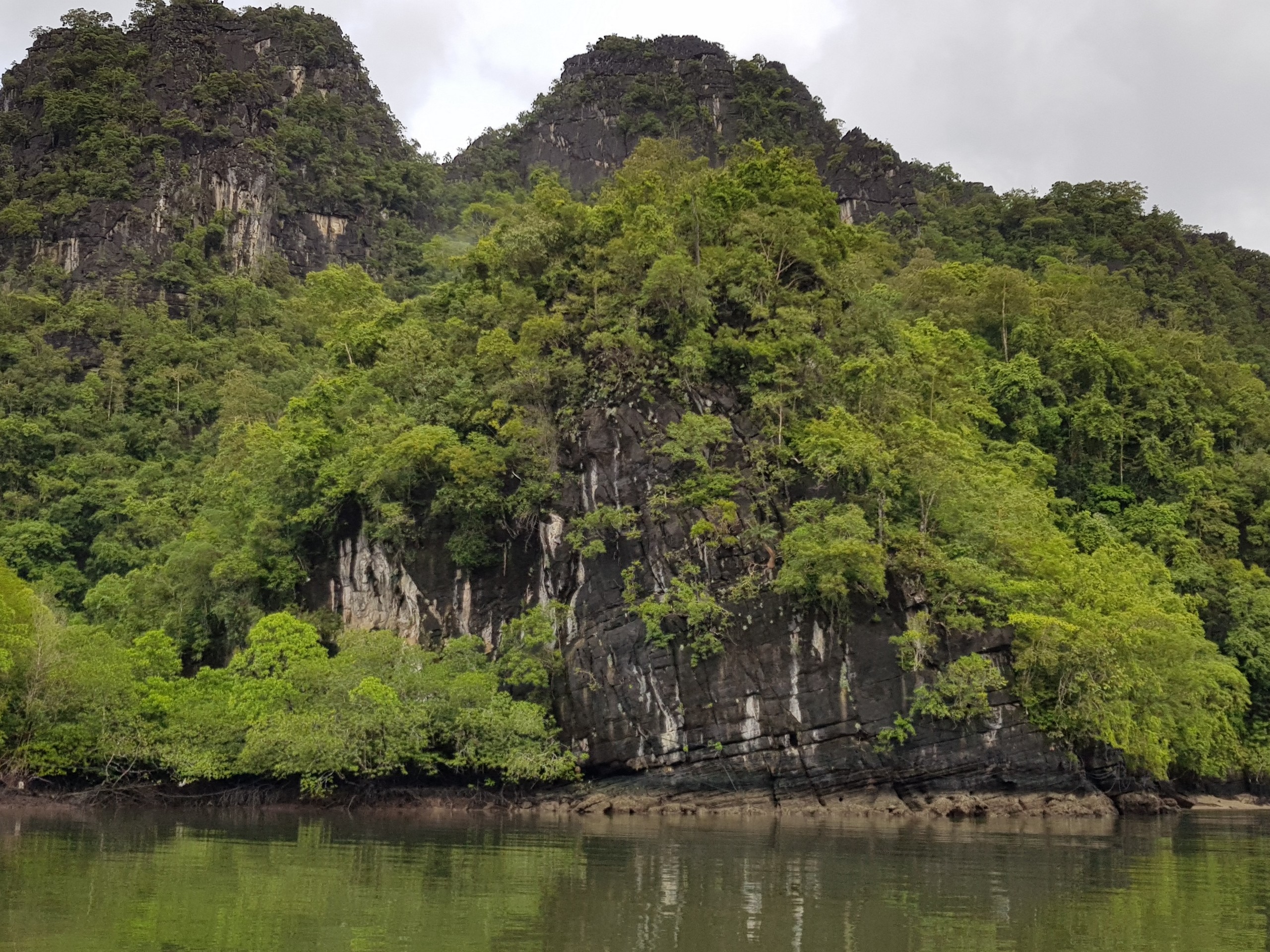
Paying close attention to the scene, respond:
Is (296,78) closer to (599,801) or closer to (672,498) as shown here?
(672,498)

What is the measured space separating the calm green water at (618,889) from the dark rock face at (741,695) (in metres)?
4.82

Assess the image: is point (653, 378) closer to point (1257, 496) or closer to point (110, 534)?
point (1257, 496)

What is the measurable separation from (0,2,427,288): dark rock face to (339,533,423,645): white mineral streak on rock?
130 ft

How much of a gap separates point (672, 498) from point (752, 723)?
7477mm

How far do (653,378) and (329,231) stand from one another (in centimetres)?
5487

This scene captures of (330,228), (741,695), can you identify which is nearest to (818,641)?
(741,695)

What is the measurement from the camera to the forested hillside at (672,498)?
106 feet

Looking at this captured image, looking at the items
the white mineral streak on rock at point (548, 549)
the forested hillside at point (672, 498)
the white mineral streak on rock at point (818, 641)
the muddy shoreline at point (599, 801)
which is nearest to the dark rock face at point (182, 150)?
the forested hillside at point (672, 498)

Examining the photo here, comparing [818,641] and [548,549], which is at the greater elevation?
[548,549]

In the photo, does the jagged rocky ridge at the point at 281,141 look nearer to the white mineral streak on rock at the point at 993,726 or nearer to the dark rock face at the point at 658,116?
the dark rock face at the point at 658,116

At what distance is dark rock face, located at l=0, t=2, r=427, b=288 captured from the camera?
74562 millimetres

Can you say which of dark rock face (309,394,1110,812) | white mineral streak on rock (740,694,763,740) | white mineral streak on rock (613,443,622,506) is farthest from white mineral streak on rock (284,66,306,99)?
white mineral streak on rock (740,694,763,740)

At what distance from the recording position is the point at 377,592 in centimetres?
4003

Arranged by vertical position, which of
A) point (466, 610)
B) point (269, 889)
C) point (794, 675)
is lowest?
point (269, 889)
